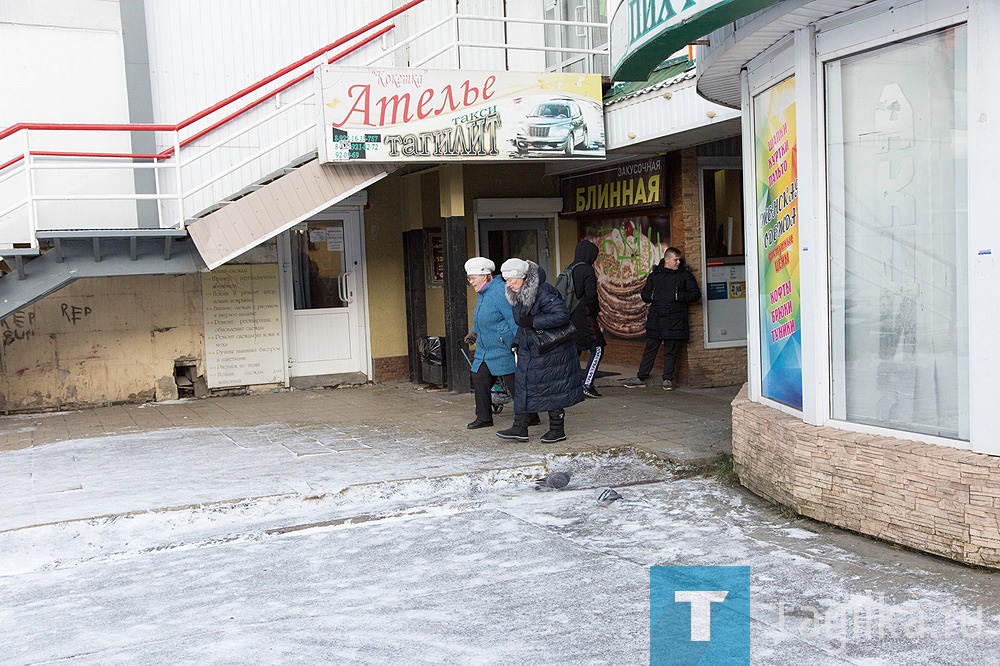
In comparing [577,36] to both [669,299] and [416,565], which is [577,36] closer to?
[669,299]

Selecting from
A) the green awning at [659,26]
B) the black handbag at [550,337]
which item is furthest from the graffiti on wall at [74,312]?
the green awning at [659,26]

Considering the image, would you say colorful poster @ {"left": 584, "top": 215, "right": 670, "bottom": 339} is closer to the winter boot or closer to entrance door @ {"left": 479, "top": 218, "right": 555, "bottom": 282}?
entrance door @ {"left": 479, "top": 218, "right": 555, "bottom": 282}

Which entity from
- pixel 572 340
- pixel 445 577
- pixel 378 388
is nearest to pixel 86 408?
pixel 378 388

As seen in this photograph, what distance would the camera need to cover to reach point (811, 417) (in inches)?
250

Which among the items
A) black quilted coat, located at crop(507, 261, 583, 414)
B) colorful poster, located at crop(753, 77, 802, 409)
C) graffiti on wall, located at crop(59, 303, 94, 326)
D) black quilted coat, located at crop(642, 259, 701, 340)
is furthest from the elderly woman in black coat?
graffiti on wall, located at crop(59, 303, 94, 326)

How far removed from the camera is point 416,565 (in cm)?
582

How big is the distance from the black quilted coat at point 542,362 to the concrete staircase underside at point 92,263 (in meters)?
3.97

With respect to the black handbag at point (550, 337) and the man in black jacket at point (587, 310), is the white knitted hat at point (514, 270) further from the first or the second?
the man in black jacket at point (587, 310)

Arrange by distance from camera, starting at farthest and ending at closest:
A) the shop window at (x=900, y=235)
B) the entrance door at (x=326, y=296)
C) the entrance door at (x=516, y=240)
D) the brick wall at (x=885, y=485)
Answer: the entrance door at (x=516, y=240)
the entrance door at (x=326, y=296)
the shop window at (x=900, y=235)
the brick wall at (x=885, y=485)

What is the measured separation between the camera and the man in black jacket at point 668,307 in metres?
11.5

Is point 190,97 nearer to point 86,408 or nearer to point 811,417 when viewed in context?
point 86,408

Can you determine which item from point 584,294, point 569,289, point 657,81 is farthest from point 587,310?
point 657,81

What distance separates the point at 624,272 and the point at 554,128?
266 cm

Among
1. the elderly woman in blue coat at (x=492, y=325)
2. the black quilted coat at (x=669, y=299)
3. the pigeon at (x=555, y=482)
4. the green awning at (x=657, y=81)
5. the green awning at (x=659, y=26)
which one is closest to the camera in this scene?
the green awning at (x=659, y=26)
